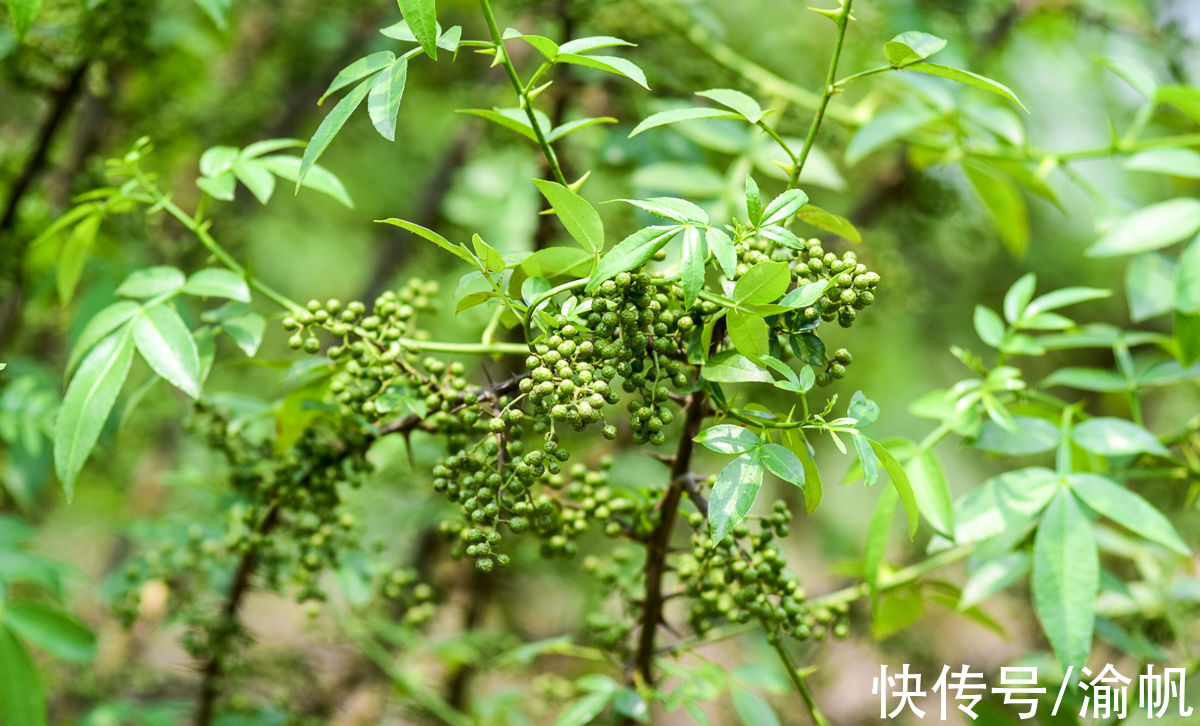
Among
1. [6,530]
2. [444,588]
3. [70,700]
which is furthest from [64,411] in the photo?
[70,700]

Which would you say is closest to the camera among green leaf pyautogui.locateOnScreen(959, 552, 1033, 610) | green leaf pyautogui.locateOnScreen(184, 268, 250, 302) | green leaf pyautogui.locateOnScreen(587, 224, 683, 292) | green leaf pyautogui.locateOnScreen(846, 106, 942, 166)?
green leaf pyautogui.locateOnScreen(587, 224, 683, 292)

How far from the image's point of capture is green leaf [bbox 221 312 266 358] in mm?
811

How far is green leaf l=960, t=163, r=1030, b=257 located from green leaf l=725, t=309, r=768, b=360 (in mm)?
815

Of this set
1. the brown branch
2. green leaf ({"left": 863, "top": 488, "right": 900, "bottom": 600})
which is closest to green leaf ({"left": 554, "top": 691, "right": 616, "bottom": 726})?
the brown branch

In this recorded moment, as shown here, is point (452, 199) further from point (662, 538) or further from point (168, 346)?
point (662, 538)

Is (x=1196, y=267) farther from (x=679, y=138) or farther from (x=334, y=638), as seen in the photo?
(x=334, y=638)

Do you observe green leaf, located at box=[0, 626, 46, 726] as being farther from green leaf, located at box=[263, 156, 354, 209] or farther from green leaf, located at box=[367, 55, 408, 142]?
green leaf, located at box=[367, 55, 408, 142]

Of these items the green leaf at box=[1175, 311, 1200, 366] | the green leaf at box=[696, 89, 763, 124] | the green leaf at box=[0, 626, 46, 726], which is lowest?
the green leaf at box=[0, 626, 46, 726]

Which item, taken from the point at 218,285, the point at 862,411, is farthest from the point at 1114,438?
the point at 218,285

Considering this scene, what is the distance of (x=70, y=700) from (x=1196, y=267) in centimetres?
185

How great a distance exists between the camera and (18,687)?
2.98ft

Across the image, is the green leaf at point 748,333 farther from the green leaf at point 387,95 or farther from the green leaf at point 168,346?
the green leaf at point 168,346

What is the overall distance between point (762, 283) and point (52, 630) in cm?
86

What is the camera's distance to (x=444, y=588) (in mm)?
1546
